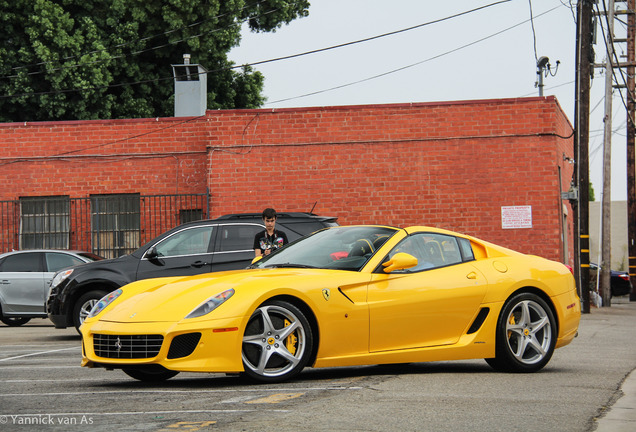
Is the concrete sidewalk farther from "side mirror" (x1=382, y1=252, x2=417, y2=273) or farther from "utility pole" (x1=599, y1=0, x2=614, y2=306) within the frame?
"utility pole" (x1=599, y1=0, x2=614, y2=306)

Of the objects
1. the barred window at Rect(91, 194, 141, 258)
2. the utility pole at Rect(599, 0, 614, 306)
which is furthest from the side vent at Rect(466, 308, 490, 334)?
the utility pole at Rect(599, 0, 614, 306)

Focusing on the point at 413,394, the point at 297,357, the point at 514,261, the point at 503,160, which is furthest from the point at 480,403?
the point at 503,160

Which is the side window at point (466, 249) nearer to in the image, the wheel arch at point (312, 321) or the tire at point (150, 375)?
the wheel arch at point (312, 321)

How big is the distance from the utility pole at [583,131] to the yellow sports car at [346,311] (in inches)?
549

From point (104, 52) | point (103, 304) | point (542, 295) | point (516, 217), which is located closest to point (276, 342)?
point (103, 304)

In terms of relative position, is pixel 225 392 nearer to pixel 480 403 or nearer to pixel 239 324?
pixel 239 324

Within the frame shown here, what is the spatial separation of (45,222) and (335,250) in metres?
17.4

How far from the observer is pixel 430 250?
865 centimetres

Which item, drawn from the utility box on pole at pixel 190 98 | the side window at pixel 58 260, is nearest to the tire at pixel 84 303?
the side window at pixel 58 260

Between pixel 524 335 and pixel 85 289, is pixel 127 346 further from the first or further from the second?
pixel 85 289

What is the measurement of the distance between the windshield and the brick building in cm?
1392

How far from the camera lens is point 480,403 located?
658cm

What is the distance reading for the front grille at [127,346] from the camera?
23.6 ft

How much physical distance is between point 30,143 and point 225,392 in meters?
19.1
